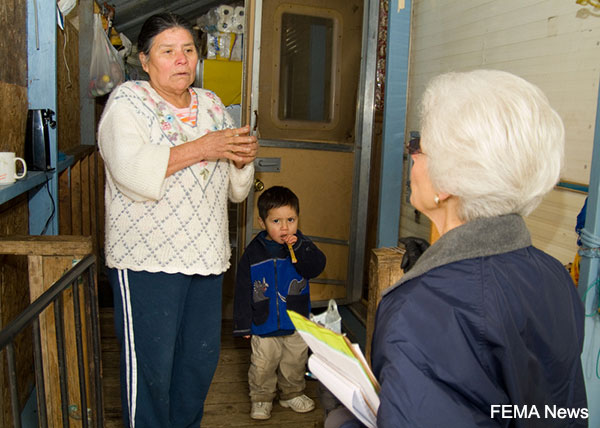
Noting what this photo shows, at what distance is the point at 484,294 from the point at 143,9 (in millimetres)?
Answer: 5015

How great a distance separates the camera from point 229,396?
287cm

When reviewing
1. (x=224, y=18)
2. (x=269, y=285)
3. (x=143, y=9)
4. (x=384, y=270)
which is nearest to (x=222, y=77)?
(x=224, y=18)

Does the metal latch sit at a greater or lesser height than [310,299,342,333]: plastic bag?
greater

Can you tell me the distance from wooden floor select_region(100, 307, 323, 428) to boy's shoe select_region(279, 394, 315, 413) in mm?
23

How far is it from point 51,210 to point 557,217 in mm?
2109

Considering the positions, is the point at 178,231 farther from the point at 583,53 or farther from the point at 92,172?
the point at 92,172

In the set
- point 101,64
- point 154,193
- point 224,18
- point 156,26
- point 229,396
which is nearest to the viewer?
point 154,193

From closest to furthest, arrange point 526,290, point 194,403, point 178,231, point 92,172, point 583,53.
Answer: point 526,290 < point 583,53 < point 178,231 < point 194,403 < point 92,172

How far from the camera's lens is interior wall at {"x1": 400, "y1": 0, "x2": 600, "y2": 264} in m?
1.58

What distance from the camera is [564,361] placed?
1040 mm

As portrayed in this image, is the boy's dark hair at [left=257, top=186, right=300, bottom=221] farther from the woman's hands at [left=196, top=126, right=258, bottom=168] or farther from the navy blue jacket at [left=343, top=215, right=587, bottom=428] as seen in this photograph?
the navy blue jacket at [left=343, top=215, right=587, bottom=428]

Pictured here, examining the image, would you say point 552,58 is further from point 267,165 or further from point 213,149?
point 267,165

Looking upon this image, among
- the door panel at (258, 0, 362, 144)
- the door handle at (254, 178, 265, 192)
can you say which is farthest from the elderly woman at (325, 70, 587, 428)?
the door panel at (258, 0, 362, 144)

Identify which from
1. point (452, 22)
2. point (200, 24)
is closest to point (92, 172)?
point (200, 24)
